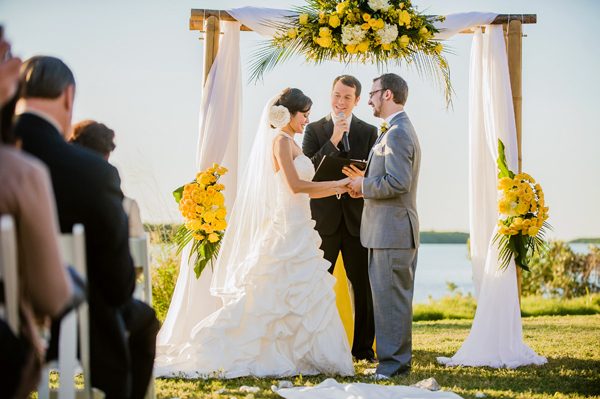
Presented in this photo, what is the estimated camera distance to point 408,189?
12.3ft

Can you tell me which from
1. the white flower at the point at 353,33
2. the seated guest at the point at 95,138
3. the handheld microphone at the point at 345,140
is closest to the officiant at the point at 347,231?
the handheld microphone at the point at 345,140

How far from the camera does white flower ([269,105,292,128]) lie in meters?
3.96

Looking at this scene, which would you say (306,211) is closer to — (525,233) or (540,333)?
(525,233)

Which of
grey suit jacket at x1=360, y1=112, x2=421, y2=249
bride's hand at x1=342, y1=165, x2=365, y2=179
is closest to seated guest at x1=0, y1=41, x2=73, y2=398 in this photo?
→ grey suit jacket at x1=360, y1=112, x2=421, y2=249

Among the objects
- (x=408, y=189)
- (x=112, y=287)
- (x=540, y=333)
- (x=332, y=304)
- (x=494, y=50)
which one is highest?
(x=494, y=50)

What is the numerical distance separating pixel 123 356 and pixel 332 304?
2078 mm

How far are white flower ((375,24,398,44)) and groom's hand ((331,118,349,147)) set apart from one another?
0.73 meters

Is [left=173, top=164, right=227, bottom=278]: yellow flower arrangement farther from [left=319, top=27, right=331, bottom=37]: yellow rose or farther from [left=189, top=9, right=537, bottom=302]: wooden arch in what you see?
[left=319, top=27, right=331, bottom=37]: yellow rose

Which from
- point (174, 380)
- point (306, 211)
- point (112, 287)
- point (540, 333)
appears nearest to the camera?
point (112, 287)

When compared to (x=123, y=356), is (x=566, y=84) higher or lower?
higher

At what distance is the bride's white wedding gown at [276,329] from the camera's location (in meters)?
3.63

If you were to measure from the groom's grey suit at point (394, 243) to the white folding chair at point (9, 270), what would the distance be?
275 centimetres

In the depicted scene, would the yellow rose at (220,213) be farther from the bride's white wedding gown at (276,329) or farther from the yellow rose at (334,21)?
the yellow rose at (334,21)

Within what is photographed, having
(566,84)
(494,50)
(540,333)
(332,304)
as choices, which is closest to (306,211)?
(332,304)
